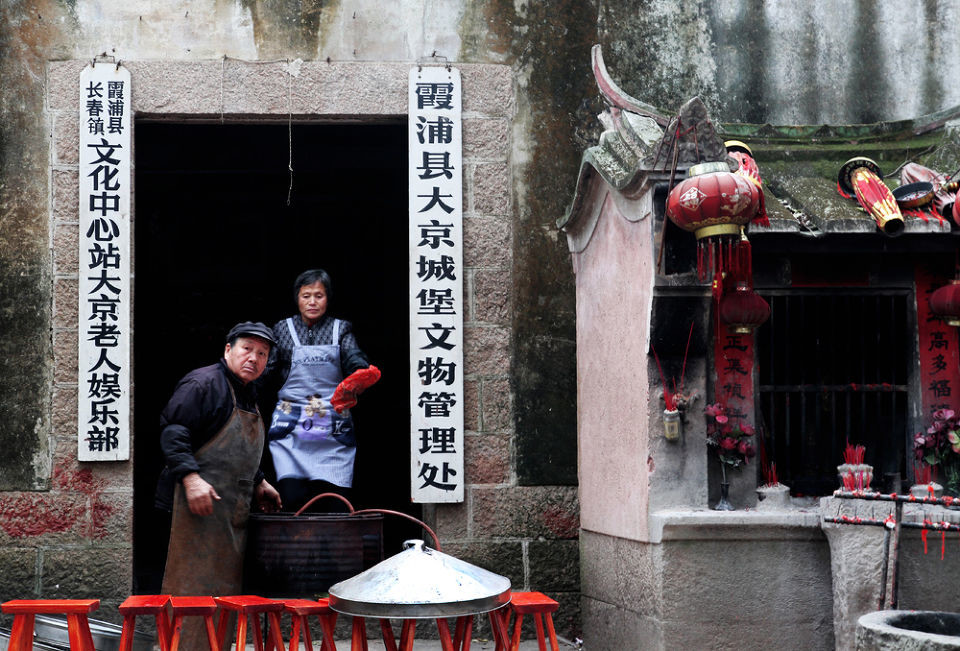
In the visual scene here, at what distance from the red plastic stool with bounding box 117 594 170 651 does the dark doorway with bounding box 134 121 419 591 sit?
16.9 feet

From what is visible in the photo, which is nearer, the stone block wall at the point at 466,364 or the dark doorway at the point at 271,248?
the stone block wall at the point at 466,364

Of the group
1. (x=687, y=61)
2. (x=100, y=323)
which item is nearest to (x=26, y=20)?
(x=100, y=323)

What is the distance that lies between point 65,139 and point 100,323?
54.2 inches

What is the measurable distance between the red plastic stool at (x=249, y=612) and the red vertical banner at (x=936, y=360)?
170 inches

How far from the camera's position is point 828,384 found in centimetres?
763

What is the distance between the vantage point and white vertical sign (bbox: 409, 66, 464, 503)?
852 centimetres

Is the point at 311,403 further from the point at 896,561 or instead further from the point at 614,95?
the point at 896,561

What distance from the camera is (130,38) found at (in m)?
8.61

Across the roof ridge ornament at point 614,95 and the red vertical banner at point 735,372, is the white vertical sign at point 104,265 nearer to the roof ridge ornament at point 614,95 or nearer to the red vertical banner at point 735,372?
the roof ridge ornament at point 614,95

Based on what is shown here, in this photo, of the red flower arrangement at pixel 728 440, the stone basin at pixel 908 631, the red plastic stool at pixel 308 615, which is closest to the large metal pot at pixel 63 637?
the red plastic stool at pixel 308 615

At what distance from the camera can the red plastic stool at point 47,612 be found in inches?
230

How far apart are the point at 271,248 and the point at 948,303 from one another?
653 centimetres

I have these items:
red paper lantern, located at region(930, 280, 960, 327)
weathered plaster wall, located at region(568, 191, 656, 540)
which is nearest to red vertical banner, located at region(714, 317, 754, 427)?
weathered plaster wall, located at region(568, 191, 656, 540)

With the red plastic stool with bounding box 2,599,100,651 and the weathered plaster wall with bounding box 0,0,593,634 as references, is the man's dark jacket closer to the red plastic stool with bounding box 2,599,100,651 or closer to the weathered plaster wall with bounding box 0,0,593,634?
the red plastic stool with bounding box 2,599,100,651
